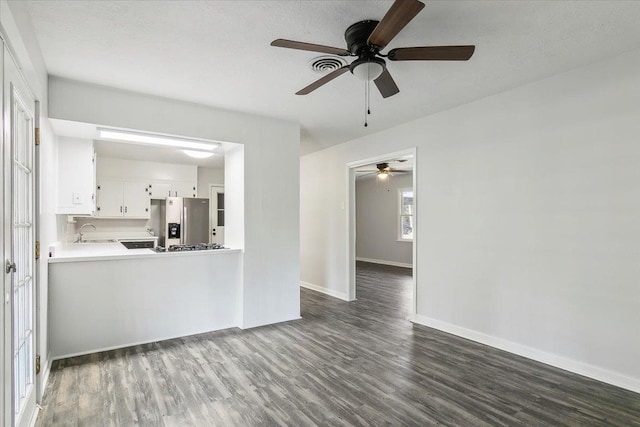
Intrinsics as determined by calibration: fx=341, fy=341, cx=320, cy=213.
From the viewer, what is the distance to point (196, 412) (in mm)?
2324

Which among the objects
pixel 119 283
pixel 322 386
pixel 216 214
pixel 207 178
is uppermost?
pixel 207 178

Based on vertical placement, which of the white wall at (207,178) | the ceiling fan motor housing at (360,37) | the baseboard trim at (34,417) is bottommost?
the baseboard trim at (34,417)

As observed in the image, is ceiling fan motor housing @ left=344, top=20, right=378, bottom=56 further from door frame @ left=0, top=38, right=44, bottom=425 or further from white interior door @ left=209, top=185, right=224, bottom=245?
white interior door @ left=209, top=185, right=224, bottom=245

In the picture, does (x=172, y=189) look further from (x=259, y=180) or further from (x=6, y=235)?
(x=6, y=235)

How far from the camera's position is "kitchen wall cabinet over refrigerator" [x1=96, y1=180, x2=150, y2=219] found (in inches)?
241

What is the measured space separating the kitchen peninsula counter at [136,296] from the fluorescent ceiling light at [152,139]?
1249mm

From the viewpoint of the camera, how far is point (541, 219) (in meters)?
3.18

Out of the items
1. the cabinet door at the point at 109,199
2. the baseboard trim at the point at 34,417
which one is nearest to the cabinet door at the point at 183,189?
the cabinet door at the point at 109,199

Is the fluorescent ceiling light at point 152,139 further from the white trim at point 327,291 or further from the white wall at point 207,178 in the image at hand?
the white wall at point 207,178

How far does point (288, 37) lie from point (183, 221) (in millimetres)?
4829

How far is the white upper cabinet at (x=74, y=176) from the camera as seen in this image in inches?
147

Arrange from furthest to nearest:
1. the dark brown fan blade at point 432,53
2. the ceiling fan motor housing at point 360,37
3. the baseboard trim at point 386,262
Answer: the baseboard trim at point 386,262
the ceiling fan motor housing at point 360,37
the dark brown fan blade at point 432,53

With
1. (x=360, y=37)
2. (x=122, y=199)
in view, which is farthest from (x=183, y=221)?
(x=360, y=37)

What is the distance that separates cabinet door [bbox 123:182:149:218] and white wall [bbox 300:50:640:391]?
4.90 m
